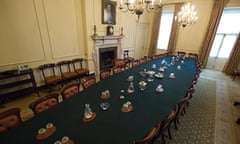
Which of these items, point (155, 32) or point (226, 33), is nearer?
point (226, 33)

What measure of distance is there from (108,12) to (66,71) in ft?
10.1

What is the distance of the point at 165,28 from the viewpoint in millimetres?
7516

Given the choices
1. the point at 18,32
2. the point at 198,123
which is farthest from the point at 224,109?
the point at 18,32

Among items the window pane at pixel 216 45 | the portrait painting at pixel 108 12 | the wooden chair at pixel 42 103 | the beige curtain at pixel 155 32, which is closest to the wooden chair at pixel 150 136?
the wooden chair at pixel 42 103

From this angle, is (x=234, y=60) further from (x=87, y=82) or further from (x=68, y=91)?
(x=68, y=91)

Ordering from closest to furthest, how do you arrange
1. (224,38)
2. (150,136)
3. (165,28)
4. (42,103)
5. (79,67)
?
(150,136) → (42,103) → (79,67) → (224,38) → (165,28)

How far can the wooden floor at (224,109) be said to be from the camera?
2449 mm

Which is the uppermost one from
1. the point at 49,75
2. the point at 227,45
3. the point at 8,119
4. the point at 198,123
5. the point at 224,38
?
the point at 224,38

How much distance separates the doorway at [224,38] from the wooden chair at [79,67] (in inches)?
262

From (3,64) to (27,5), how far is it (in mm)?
1717

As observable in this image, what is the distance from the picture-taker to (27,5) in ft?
10.8

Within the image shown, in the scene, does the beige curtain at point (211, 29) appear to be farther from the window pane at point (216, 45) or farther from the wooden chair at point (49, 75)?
the wooden chair at point (49, 75)

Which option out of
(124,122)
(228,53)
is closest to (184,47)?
(228,53)

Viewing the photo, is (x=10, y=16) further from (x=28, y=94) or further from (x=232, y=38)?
(x=232, y=38)
